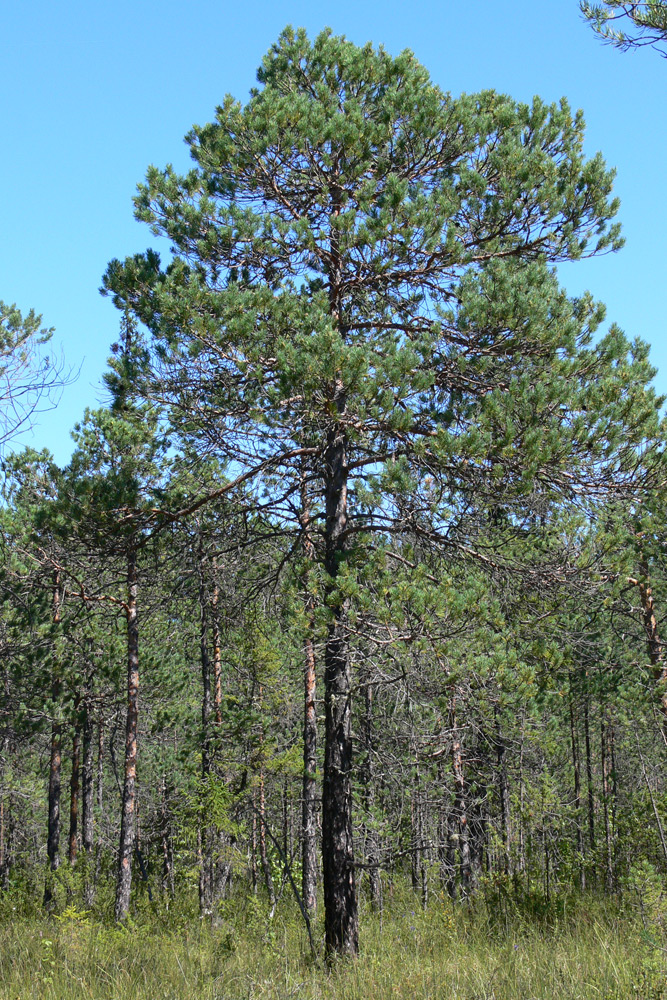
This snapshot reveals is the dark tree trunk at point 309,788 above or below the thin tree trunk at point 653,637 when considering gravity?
below

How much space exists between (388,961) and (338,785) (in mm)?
1544

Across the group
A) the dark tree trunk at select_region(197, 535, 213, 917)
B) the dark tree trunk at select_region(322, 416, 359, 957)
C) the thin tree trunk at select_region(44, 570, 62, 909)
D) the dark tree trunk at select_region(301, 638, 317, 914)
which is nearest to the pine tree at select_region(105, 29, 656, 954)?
the dark tree trunk at select_region(322, 416, 359, 957)

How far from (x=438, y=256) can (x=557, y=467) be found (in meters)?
2.56

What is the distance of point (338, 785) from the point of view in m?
7.34

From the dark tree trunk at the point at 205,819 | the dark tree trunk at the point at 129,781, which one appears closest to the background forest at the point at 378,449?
the dark tree trunk at the point at 205,819

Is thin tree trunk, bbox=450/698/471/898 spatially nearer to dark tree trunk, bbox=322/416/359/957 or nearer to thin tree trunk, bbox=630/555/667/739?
dark tree trunk, bbox=322/416/359/957

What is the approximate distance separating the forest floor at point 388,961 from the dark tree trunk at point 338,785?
0.34m

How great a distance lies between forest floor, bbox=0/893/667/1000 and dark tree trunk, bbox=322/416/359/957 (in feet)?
1.13

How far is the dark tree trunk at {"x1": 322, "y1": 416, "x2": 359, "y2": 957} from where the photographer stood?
7.06 metres

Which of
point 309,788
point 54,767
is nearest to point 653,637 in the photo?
point 309,788

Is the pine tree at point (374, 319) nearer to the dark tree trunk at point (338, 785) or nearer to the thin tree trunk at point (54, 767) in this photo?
the dark tree trunk at point (338, 785)

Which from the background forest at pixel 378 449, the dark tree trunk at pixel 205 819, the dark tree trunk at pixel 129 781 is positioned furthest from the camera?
the dark tree trunk at pixel 129 781

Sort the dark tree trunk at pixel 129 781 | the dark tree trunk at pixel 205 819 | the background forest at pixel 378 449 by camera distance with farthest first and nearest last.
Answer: the dark tree trunk at pixel 129 781
the dark tree trunk at pixel 205 819
the background forest at pixel 378 449

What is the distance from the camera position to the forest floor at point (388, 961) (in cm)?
501
